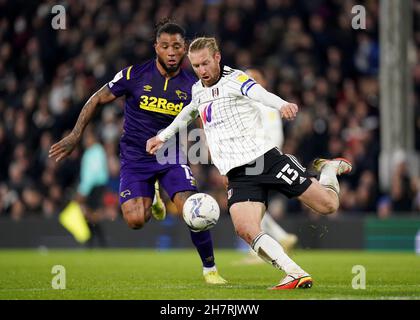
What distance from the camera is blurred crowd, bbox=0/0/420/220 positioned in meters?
17.5

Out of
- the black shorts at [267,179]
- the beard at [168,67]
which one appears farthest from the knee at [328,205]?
the beard at [168,67]

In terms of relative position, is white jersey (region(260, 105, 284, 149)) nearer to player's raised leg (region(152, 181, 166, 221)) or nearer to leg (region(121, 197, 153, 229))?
player's raised leg (region(152, 181, 166, 221))

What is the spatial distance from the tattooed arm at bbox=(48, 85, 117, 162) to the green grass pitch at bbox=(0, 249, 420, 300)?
130 cm

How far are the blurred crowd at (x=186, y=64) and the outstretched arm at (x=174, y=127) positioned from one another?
800 centimetres

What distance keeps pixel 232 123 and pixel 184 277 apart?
225cm

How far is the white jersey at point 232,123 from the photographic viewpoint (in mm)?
8695

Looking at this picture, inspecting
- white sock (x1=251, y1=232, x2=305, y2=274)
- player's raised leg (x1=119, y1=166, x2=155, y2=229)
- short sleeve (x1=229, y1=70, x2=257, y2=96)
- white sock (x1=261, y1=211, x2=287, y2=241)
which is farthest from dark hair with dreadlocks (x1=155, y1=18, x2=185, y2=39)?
white sock (x1=261, y1=211, x2=287, y2=241)

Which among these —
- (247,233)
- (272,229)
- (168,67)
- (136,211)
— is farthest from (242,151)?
(272,229)

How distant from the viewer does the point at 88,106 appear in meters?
9.77

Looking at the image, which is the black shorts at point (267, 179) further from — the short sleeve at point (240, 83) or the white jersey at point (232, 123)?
the short sleeve at point (240, 83)

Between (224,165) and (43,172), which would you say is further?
(43,172)
